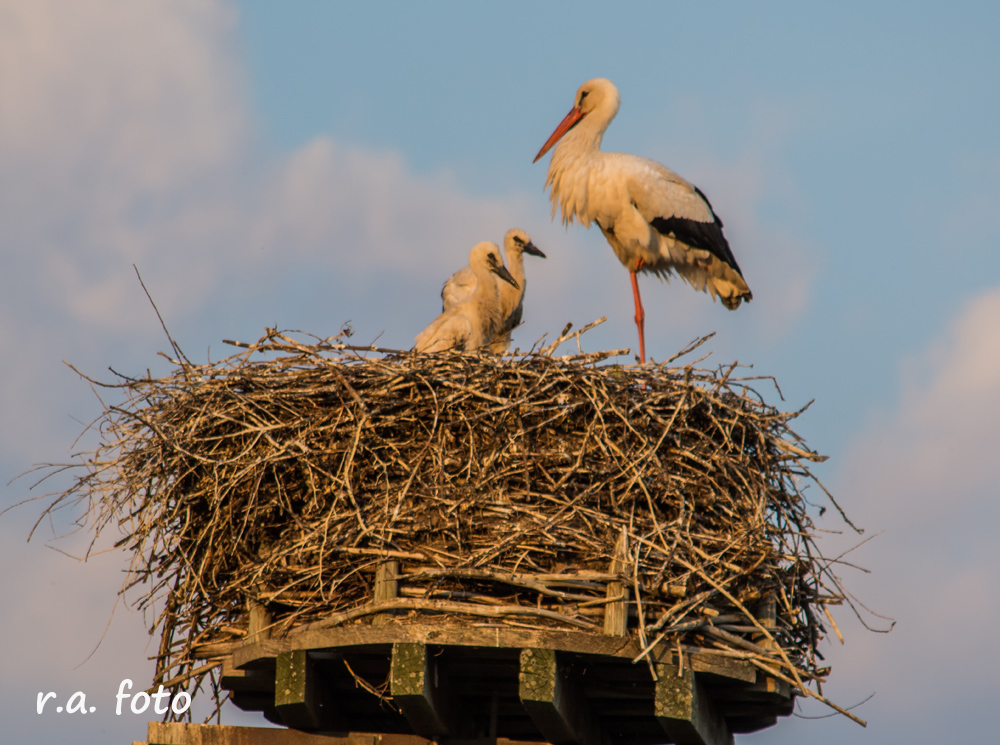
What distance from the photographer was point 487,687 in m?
5.34

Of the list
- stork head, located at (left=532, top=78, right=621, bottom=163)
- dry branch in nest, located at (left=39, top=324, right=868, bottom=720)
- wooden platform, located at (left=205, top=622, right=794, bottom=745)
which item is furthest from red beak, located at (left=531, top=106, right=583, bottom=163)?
wooden platform, located at (left=205, top=622, right=794, bottom=745)

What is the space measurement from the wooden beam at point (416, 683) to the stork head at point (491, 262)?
3.98m

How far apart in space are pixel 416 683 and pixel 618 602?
32.1 inches

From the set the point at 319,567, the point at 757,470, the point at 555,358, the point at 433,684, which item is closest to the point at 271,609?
the point at 319,567

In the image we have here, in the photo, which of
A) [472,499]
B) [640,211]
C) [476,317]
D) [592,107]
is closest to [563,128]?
[592,107]

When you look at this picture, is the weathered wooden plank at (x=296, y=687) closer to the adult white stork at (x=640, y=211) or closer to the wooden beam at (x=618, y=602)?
the wooden beam at (x=618, y=602)

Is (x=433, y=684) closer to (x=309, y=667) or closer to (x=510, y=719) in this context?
(x=309, y=667)

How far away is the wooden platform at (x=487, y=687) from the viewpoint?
4.78 metres

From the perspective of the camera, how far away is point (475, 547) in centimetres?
518

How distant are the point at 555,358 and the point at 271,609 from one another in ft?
5.35

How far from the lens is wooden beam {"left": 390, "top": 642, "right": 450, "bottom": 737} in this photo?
15.5 feet

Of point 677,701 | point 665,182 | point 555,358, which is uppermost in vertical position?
point 665,182

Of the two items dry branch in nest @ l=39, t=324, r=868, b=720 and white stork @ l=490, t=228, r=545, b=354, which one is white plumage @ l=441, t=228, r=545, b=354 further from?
dry branch in nest @ l=39, t=324, r=868, b=720

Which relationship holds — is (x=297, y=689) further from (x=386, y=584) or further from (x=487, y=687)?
(x=487, y=687)
